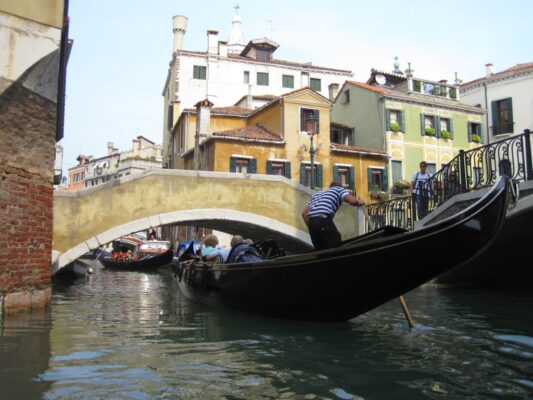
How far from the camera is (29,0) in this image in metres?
5.13

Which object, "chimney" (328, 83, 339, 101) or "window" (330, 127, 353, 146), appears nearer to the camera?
"window" (330, 127, 353, 146)

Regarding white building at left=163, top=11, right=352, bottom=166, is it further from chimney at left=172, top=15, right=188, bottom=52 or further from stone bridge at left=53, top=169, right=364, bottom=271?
stone bridge at left=53, top=169, right=364, bottom=271

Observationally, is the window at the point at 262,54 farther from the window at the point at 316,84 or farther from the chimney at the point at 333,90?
the chimney at the point at 333,90

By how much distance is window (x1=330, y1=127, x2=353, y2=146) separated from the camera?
769 inches

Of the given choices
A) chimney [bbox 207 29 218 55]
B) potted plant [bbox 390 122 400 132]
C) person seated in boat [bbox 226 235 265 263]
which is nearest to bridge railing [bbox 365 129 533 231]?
person seated in boat [bbox 226 235 265 263]

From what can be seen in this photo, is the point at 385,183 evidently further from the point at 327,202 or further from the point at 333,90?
the point at 327,202

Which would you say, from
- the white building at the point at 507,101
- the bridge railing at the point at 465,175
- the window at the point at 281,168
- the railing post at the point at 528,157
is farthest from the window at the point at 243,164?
the railing post at the point at 528,157

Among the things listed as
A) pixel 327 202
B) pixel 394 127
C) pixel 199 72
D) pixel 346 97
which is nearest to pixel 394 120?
pixel 394 127

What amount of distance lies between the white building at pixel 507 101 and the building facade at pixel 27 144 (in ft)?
56.4

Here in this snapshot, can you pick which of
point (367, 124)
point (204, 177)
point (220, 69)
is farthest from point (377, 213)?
point (220, 69)

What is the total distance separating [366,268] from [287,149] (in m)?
12.6

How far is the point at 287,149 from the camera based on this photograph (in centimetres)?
1639

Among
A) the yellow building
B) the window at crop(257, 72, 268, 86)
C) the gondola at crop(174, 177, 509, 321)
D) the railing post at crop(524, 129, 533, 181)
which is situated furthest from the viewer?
the window at crop(257, 72, 268, 86)

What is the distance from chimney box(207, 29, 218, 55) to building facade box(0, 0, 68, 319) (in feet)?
59.1
